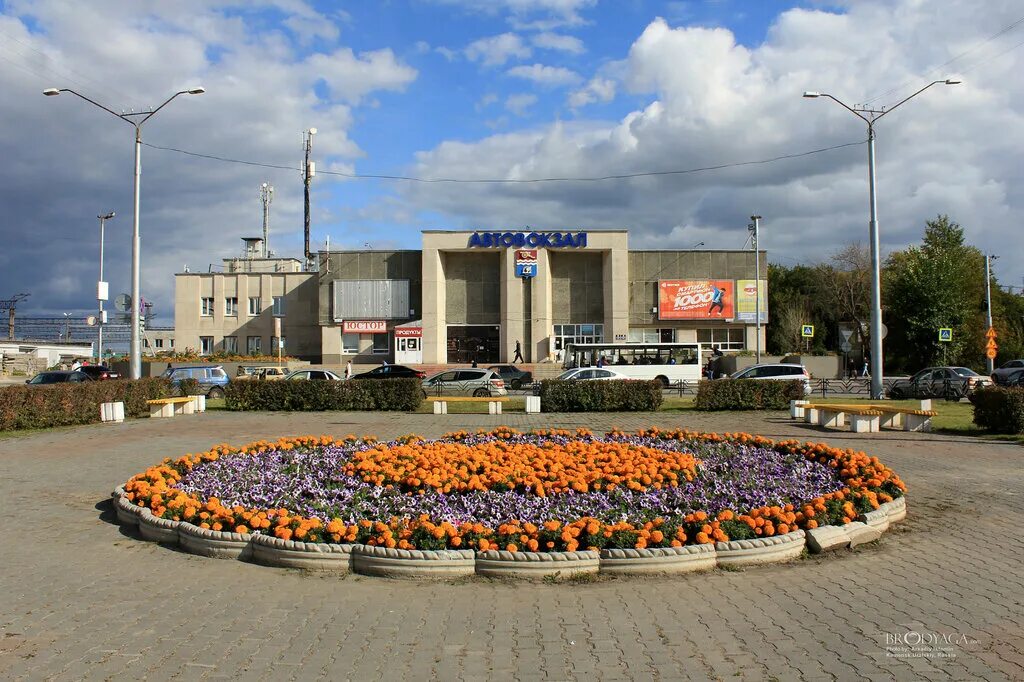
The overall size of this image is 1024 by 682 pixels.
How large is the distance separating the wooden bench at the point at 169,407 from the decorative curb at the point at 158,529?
1631 centimetres

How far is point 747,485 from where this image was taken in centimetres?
863

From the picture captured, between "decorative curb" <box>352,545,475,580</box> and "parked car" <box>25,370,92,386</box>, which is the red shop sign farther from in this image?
"decorative curb" <box>352,545,475,580</box>

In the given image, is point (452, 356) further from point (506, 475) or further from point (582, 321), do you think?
point (506, 475)

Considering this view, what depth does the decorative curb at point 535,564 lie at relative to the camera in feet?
21.0

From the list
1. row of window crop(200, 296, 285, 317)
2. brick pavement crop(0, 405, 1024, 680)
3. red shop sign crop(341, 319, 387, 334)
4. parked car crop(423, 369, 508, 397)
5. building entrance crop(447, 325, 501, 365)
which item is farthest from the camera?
row of window crop(200, 296, 285, 317)

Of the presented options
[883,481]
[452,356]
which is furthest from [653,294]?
[883,481]

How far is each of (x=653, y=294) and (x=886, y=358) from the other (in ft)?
70.2

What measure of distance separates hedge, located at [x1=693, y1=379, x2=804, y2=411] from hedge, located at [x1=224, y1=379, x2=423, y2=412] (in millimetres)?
9754

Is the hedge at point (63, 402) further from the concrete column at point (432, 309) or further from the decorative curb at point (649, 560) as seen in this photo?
the concrete column at point (432, 309)

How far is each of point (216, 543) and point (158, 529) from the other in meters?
1.02

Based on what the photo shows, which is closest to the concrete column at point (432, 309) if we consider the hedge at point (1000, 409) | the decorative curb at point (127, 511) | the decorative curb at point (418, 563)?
the hedge at point (1000, 409)

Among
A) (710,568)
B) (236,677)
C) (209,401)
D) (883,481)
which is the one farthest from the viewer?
(209,401)

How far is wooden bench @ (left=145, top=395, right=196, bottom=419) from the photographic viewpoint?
23150 mm

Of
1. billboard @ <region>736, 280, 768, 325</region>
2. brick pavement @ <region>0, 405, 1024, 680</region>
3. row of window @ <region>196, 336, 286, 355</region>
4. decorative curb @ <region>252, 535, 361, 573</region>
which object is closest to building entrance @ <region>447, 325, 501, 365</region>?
row of window @ <region>196, 336, 286, 355</region>
